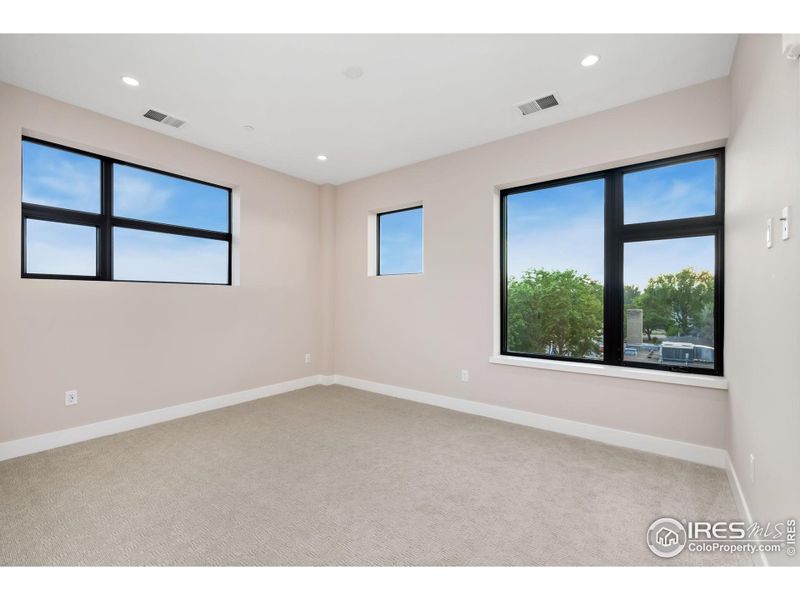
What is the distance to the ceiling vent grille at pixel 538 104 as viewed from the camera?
2895mm

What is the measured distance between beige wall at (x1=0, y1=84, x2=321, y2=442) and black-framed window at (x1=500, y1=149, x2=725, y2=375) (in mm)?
2719

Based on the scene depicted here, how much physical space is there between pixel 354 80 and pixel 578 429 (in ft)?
11.0

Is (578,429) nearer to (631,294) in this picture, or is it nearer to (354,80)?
(631,294)

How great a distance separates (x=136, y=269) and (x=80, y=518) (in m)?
2.32

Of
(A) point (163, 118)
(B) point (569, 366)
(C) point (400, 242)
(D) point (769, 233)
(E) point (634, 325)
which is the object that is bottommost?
(B) point (569, 366)

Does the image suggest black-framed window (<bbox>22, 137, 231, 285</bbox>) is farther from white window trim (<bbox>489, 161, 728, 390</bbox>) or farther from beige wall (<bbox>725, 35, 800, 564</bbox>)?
beige wall (<bbox>725, 35, 800, 564</bbox>)

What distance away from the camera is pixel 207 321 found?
3.94 meters

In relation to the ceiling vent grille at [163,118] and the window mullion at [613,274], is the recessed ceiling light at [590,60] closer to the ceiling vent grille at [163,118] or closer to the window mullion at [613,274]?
the window mullion at [613,274]

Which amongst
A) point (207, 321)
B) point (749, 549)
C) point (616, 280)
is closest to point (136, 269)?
point (207, 321)

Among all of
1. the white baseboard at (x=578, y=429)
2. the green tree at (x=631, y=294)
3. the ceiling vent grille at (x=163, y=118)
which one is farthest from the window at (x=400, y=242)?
the ceiling vent grille at (x=163, y=118)

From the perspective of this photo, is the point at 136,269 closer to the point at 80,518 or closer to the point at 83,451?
the point at 83,451

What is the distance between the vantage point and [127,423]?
3305mm

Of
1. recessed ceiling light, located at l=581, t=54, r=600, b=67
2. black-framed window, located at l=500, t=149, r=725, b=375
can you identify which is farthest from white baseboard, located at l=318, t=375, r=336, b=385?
recessed ceiling light, located at l=581, t=54, r=600, b=67

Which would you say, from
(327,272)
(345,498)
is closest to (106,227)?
(327,272)
